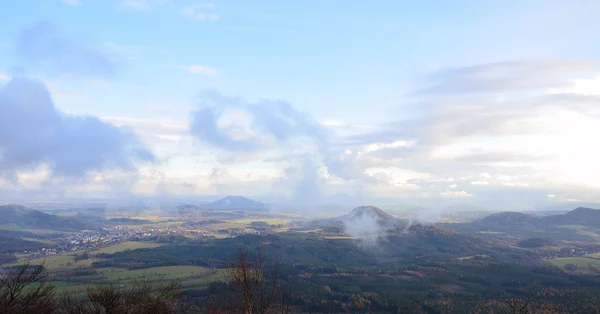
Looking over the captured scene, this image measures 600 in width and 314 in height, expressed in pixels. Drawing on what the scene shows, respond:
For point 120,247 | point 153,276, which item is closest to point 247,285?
point 153,276

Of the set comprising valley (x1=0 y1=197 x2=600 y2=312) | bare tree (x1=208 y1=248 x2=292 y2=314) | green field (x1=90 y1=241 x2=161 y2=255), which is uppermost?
bare tree (x1=208 y1=248 x2=292 y2=314)

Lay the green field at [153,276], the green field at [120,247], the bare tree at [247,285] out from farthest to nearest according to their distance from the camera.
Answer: the green field at [120,247] → the green field at [153,276] → the bare tree at [247,285]

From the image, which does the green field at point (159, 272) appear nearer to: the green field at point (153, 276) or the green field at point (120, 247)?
the green field at point (153, 276)

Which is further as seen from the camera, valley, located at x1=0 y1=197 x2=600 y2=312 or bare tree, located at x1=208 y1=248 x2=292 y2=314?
valley, located at x1=0 y1=197 x2=600 y2=312

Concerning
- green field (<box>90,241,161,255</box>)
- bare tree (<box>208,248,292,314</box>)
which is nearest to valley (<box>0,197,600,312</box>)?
green field (<box>90,241,161,255</box>)

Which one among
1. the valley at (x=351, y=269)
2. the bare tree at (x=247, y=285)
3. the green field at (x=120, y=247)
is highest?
the bare tree at (x=247, y=285)

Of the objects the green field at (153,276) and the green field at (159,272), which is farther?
the green field at (159,272)

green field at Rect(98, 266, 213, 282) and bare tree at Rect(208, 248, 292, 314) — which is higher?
bare tree at Rect(208, 248, 292, 314)

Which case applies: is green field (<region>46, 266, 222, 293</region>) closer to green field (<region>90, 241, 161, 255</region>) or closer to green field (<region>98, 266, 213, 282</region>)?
green field (<region>98, 266, 213, 282</region>)

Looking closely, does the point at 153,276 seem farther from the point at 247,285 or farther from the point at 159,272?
the point at 247,285

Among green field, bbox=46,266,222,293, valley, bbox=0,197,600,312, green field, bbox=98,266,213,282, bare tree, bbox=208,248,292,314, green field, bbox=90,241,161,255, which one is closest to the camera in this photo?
bare tree, bbox=208,248,292,314

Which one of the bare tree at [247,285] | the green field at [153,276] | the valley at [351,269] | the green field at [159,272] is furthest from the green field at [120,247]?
the bare tree at [247,285]
